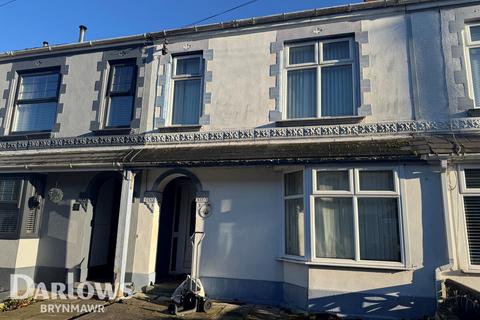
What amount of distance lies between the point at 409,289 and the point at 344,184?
2143 mm

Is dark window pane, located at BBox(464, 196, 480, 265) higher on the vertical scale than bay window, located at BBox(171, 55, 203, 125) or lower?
lower

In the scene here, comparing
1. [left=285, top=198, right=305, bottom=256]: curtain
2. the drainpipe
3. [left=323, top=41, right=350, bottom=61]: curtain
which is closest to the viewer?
the drainpipe

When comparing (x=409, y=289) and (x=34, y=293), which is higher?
(x=409, y=289)

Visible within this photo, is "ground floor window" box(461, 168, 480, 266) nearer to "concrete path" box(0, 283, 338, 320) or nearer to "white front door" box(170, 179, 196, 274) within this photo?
"concrete path" box(0, 283, 338, 320)

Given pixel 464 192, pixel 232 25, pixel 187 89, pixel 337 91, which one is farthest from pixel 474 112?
pixel 187 89

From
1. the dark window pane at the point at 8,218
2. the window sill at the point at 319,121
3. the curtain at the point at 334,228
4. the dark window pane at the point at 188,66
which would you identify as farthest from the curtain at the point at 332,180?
the dark window pane at the point at 8,218

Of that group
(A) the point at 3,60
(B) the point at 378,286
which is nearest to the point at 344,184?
(B) the point at 378,286

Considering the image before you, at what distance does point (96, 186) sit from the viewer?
28.9 feet

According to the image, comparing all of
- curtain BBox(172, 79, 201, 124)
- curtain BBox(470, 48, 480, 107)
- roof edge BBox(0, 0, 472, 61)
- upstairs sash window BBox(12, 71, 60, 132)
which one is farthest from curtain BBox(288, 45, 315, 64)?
upstairs sash window BBox(12, 71, 60, 132)

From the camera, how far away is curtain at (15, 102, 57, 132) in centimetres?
956

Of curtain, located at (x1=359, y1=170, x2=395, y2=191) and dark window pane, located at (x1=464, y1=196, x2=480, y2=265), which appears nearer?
dark window pane, located at (x1=464, y1=196, x2=480, y2=265)

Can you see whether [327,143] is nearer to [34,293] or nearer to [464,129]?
[464,129]

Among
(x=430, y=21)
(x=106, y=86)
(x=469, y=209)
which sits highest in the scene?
(x=430, y=21)

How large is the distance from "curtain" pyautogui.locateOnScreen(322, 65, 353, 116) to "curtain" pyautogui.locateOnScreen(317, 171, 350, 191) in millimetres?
1543
